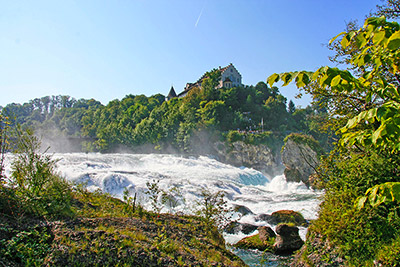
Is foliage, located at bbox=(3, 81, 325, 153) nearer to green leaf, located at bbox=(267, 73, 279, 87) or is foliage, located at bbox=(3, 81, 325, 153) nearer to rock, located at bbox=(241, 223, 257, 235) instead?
rock, located at bbox=(241, 223, 257, 235)

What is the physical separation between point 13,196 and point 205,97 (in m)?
57.4

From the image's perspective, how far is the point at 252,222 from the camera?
1351 cm

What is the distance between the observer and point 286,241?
9.81 meters

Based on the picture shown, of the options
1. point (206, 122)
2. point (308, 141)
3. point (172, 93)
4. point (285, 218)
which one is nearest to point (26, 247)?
point (285, 218)

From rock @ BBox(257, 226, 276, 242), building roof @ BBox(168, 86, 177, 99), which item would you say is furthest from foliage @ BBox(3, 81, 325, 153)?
rock @ BBox(257, 226, 276, 242)

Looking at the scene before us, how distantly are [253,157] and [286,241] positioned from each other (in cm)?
3611

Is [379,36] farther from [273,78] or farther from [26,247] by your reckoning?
[26,247]

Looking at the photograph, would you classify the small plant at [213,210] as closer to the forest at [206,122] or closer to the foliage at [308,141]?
the foliage at [308,141]

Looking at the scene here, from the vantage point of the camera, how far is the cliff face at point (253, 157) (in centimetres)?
4469

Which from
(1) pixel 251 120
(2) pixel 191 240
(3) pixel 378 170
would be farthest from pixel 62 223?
(1) pixel 251 120

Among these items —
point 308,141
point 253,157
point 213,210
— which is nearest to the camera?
point 213,210

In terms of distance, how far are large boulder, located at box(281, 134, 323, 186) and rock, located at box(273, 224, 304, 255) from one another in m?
18.6

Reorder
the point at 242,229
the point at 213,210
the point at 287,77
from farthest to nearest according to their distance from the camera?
1. the point at 242,229
2. the point at 213,210
3. the point at 287,77

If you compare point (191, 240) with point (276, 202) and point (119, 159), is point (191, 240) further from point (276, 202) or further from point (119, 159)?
point (119, 159)
